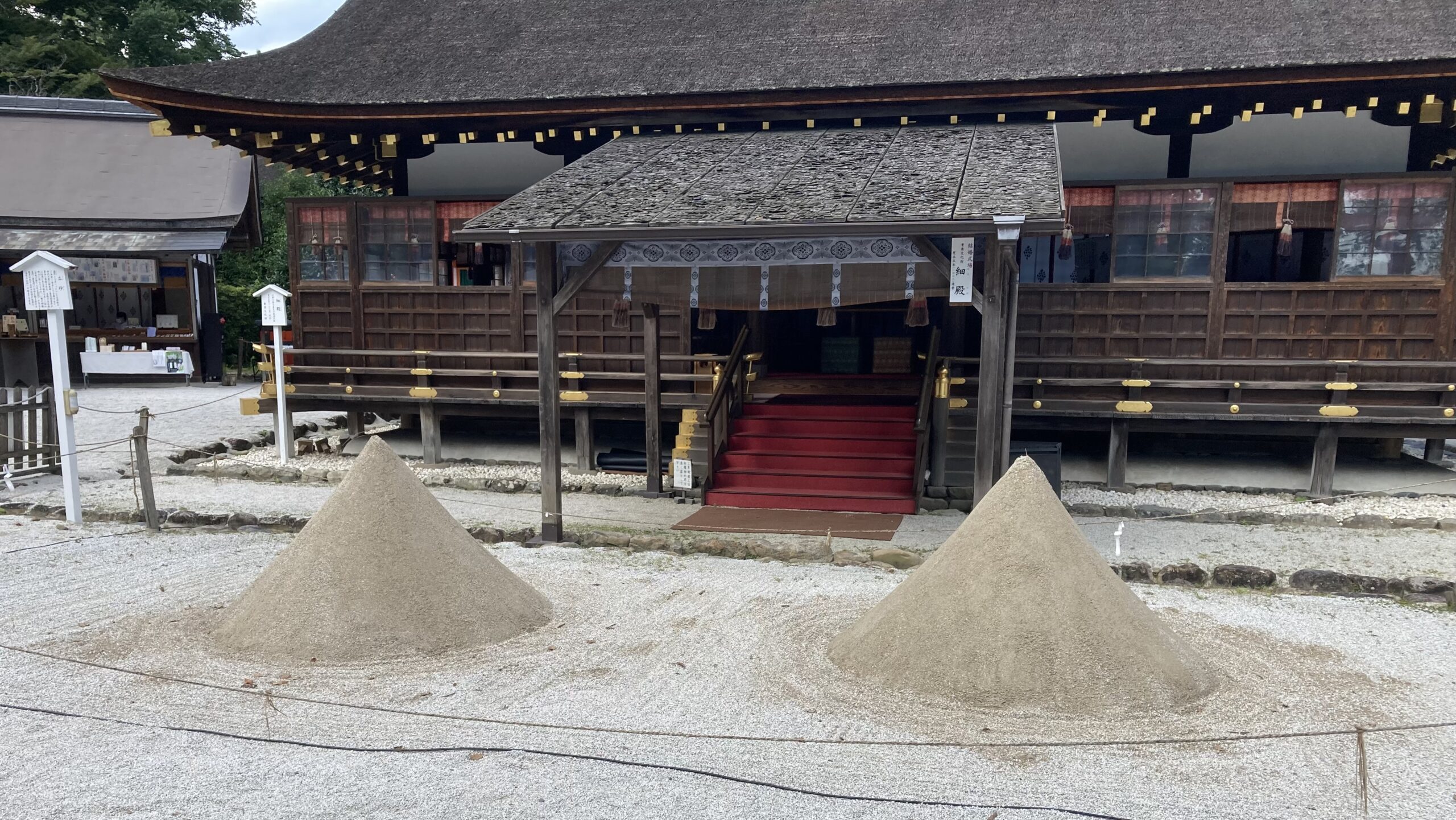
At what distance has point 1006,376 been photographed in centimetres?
884

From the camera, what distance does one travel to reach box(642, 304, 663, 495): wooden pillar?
451 inches

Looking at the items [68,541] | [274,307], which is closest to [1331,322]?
[274,307]

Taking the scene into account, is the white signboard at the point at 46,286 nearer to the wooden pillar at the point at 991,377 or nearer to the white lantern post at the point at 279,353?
the white lantern post at the point at 279,353

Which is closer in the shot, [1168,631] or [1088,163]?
[1168,631]

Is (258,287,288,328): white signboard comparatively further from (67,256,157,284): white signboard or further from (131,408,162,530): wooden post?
(67,256,157,284): white signboard

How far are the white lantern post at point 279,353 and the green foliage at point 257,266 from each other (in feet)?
37.6

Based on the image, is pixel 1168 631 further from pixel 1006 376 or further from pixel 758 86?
pixel 758 86

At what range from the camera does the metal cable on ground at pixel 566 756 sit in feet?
13.8

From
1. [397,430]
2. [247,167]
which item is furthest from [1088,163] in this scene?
[247,167]

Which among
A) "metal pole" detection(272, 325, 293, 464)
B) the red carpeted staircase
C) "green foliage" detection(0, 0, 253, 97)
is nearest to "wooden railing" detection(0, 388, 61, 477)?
"metal pole" detection(272, 325, 293, 464)

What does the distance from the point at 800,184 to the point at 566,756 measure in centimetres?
601

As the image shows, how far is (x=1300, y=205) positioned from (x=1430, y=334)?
216cm

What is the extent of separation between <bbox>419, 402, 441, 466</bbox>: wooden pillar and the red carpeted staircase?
15.1 feet

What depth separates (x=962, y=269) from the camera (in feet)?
26.0
